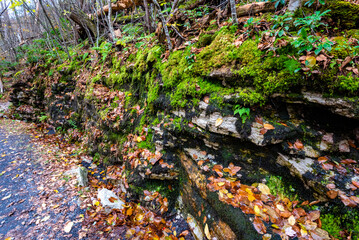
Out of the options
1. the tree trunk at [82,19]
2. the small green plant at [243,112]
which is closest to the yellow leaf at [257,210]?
the small green plant at [243,112]

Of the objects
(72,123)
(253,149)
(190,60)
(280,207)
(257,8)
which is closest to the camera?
(280,207)

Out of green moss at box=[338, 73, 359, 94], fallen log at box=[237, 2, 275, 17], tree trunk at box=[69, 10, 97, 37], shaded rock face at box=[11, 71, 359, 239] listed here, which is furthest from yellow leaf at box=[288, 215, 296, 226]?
tree trunk at box=[69, 10, 97, 37]

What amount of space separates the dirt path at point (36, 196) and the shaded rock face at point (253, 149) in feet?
5.39

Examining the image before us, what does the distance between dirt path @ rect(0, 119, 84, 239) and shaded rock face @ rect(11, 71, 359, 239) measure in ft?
5.39

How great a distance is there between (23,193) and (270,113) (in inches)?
255

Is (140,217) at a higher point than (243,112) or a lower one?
lower

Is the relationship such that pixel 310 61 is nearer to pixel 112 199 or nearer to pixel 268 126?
pixel 268 126

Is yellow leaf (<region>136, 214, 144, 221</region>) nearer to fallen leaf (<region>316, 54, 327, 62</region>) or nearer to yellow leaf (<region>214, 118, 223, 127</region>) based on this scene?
yellow leaf (<region>214, 118, 223, 127</region>)

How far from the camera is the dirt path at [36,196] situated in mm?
3406

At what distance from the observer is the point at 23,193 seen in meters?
4.35

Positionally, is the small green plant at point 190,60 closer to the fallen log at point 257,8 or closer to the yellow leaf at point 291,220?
the fallen log at point 257,8

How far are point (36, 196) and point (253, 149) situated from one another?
5598 millimetres

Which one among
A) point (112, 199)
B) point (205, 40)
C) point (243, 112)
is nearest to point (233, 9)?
point (205, 40)

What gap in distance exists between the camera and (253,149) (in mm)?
2715
